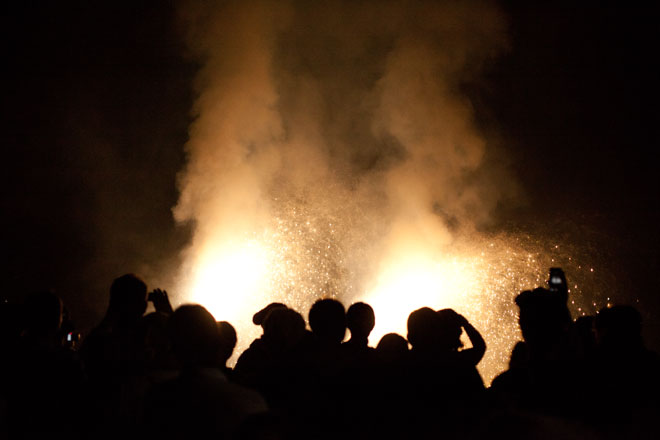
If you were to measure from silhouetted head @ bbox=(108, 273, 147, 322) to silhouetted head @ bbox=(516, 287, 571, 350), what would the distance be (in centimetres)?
235

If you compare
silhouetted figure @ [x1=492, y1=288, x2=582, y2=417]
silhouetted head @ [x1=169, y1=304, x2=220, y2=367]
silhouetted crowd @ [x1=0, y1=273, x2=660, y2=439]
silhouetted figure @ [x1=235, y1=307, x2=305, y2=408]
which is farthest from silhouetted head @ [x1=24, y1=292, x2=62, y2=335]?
silhouetted figure @ [x1=492, y1=288, x2=582, y2=417]

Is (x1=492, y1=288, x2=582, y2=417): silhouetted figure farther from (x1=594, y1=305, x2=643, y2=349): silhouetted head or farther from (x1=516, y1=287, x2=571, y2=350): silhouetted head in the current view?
(x1=594, y1=305, x2=643, y2=349): silhouetted head

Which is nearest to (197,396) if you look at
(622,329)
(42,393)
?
(42,393)

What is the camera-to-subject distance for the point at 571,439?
6.43ft

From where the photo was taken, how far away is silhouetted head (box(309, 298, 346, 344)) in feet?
11.0

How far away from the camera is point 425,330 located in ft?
10.5

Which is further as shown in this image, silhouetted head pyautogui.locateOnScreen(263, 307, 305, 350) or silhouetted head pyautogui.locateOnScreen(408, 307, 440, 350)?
silhouetted head pyautogui.locateOnScreen(263, 307, 305, 350)

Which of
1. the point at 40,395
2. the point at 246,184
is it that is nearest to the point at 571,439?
the point at 40,395

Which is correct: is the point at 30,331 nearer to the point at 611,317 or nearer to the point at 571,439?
the point at 571,439

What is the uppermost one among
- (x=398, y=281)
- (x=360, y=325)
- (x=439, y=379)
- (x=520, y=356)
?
(x=398, y=281)

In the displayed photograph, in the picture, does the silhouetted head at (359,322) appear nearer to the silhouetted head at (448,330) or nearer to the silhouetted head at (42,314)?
the silhouetted head at (448,330)

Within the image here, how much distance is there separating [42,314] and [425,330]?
2.14 meters

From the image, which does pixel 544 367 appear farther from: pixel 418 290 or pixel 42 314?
pixel 418 290

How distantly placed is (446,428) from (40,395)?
84.1 inches
